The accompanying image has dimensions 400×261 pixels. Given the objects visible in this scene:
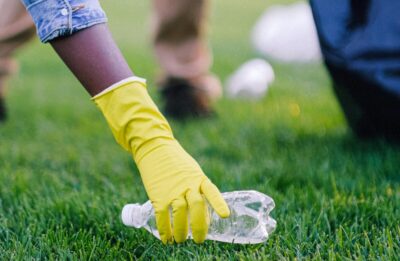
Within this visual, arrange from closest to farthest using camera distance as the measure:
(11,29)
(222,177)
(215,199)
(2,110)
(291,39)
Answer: (215,199), (222,177), (11,29), (2,110), (291,39)

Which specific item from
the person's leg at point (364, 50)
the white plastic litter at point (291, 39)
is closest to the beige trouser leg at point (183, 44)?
the person's leg at point (364, 50)

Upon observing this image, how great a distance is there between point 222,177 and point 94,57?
70cm

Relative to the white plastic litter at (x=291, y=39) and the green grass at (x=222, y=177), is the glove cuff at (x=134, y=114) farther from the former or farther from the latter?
the white plastic litter at (x=291, y=39)

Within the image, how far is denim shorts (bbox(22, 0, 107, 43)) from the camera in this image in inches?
54.0

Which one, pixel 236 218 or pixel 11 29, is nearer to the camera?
pixel 236 218

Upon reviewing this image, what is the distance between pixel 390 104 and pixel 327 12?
377mm

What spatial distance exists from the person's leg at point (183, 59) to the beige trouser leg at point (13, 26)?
63cm

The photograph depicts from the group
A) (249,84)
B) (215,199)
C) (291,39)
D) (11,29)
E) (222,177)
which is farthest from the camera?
(291,39)

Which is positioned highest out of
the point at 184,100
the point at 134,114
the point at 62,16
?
the point at 62,16

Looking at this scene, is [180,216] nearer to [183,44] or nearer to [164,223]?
[164,223]

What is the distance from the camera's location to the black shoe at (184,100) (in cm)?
300

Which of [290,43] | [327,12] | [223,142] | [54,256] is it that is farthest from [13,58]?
[290,43]

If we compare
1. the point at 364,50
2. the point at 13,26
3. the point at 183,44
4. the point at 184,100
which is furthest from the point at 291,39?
the point at 364,50

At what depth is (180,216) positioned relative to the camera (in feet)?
4.32
